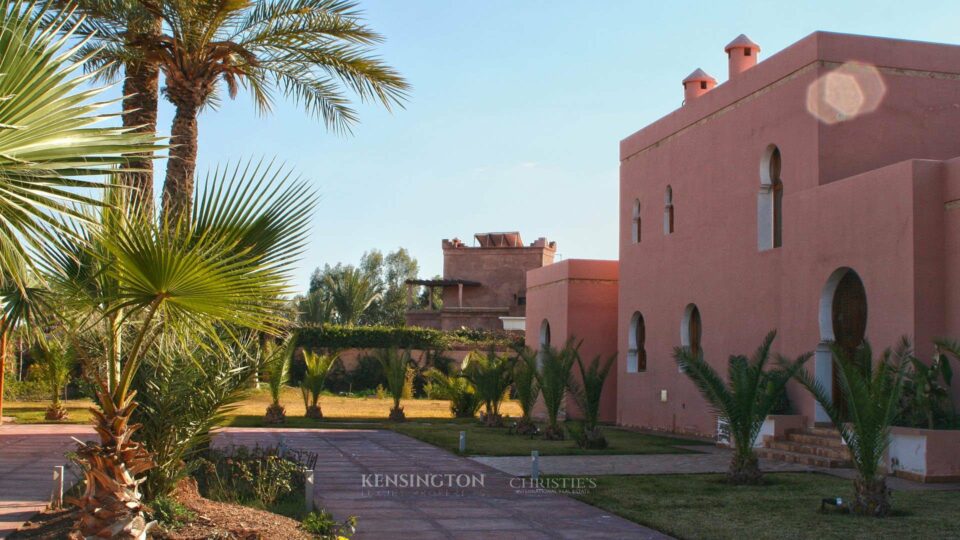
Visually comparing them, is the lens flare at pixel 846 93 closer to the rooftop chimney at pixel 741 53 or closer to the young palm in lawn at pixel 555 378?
the rooftop chimney at pixel 741 53

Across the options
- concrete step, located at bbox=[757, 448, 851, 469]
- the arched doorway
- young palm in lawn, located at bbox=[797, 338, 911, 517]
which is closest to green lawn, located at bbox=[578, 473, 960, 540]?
young palm in lawn, located at bbox=[797, 338, 911, 517]

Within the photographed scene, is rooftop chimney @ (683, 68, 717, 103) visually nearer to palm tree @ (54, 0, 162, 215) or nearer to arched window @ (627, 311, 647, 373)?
arched window @ (627, 311, 647, 373)

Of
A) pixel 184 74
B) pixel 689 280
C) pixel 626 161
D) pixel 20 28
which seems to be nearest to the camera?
pixel 20 28

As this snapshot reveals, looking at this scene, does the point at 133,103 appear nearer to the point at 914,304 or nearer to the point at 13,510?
the point at 13,510

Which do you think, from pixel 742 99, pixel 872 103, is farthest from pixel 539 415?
pixel 872 103

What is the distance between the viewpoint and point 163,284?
6402 millimetres

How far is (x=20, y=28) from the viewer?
17.8 feet

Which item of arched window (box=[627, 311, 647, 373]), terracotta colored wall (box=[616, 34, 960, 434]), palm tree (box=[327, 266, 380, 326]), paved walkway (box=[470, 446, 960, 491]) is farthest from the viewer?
palm tree (box=[327, 266, 380, 326])

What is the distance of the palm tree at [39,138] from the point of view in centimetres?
512

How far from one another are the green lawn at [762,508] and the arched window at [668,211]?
8.95 meters

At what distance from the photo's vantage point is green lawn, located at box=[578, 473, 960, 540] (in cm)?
898

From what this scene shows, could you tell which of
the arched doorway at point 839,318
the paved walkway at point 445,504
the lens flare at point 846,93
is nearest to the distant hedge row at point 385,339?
the paved walkway at point 445,504

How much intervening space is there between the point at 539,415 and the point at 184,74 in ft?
62.0

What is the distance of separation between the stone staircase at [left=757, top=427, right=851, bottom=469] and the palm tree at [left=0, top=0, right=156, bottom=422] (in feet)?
37.0
